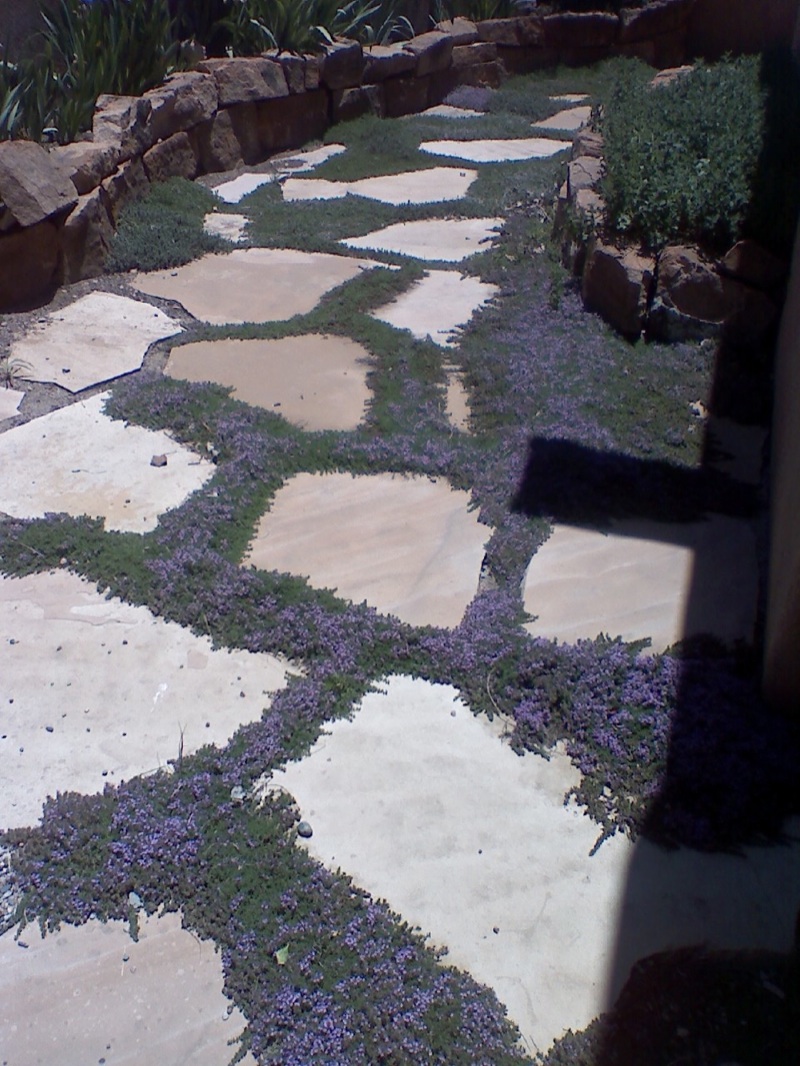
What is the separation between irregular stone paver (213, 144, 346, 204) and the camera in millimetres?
6786

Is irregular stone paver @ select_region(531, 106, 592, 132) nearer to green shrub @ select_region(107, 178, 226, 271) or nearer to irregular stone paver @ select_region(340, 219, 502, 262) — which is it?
irregular stone paver @ select_region(340, 219, 502, 262)

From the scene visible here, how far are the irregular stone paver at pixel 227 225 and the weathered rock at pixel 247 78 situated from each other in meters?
1.35


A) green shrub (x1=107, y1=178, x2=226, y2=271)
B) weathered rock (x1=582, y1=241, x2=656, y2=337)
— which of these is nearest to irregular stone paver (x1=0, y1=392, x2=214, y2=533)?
Answer: green shrub (x1=107, y1=178, x2=226, y2=271)

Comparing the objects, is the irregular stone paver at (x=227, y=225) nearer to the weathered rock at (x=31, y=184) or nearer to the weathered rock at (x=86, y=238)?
the weathered rock at (x=86, y=238)

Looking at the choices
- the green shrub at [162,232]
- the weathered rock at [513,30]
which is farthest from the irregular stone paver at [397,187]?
the weathered rock at [513,30]

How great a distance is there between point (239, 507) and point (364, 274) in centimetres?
244

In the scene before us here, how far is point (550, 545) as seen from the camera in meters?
3.17

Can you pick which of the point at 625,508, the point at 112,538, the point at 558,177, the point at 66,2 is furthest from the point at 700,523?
the point at 66,2

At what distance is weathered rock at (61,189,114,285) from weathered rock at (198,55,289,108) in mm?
2086

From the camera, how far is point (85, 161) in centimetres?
529

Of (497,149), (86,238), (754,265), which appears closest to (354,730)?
(754,265)

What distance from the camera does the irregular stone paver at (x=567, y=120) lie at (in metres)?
9.15

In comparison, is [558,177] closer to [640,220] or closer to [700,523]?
[640,220]

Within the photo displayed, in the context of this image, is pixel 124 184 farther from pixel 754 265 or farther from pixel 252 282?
pixel 754 265
